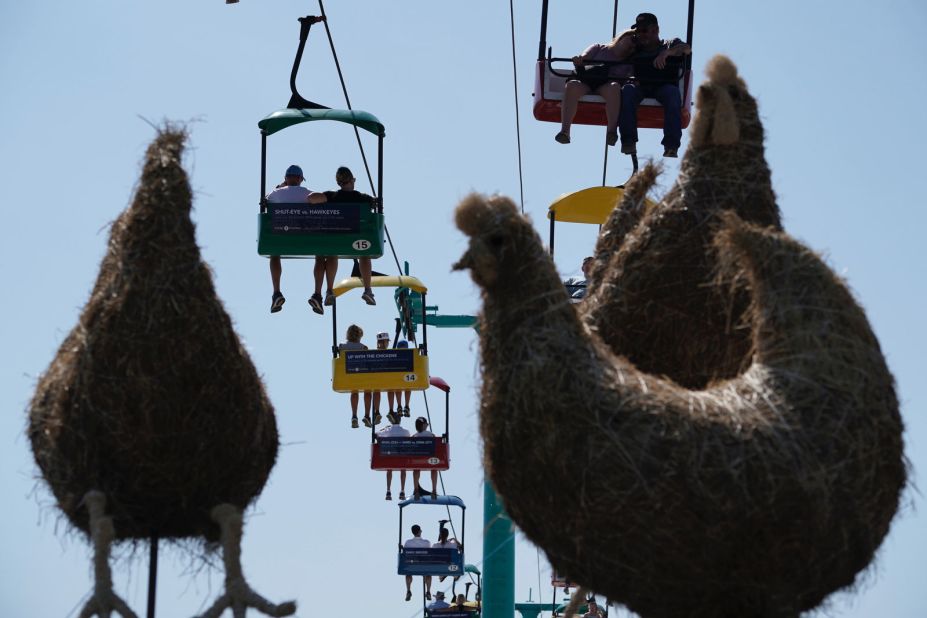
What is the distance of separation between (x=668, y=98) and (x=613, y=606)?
7.67m

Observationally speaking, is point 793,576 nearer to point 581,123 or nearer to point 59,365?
point 59,365

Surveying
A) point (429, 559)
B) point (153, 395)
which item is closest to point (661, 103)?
point (153, 395)

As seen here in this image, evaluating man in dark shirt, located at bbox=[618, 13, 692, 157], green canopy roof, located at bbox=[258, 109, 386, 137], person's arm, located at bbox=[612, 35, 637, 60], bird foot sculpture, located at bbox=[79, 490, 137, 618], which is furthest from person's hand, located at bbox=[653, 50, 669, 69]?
bird foot sculpture, located at bbox=[79, 490, 137, 618]

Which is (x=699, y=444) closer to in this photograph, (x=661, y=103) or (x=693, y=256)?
(x=693, y=256)

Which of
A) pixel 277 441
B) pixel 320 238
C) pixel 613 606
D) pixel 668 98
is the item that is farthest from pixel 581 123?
pixel 613 606

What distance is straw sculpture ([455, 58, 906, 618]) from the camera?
6.94 metres

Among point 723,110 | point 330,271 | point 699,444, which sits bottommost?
point 699,444

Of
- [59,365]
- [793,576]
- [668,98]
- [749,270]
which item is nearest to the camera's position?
[793,576]

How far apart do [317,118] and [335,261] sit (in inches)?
74.2

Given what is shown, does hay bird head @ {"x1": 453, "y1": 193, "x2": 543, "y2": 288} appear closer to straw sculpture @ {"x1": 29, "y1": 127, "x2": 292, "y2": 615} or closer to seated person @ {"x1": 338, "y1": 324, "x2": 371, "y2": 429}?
A: straw sculpture @ {"x1": 29, "y1": 127, "x2": 292, "y2": 615}

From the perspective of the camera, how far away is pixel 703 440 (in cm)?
698

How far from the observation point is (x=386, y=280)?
19.9 m

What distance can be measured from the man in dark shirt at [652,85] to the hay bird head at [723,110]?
5624 mm

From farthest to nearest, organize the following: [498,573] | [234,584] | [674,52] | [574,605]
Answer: [498,573], [674,52], [574,605], [234,584]
